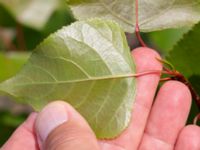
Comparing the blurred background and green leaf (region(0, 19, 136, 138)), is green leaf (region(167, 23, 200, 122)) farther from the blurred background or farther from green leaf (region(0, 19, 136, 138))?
the blurred background

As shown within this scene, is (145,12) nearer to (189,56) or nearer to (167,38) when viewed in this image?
(189,56)

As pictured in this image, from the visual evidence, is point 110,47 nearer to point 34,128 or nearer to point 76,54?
point 76,54

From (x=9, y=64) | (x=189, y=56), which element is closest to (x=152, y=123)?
(x=189, y=56)

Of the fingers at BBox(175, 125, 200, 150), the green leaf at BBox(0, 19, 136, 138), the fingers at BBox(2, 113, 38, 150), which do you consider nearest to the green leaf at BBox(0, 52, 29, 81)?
the fingers at BBox(2, 113, 38, 150)

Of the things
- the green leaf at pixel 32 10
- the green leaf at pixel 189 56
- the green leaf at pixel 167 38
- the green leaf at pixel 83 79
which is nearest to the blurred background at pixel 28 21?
the green leaf at pixel 32 10

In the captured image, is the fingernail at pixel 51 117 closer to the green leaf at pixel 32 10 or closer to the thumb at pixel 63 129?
the thumb at pixel 63 129
